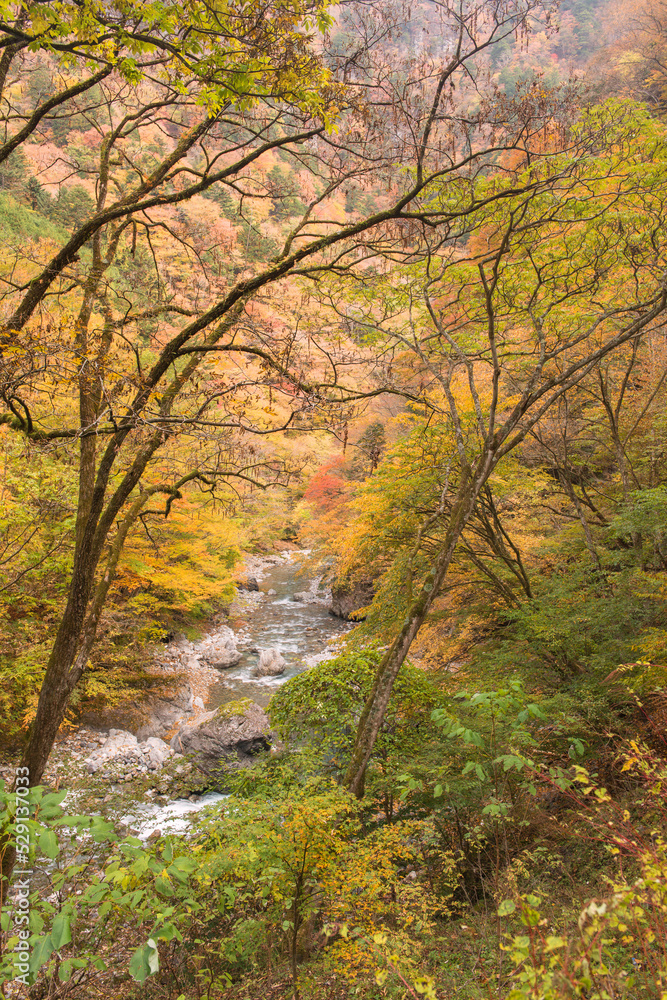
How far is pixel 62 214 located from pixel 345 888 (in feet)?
77.8

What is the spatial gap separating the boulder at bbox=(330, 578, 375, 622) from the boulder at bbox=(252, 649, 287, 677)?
4224 millimetres

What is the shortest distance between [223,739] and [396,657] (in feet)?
22.8

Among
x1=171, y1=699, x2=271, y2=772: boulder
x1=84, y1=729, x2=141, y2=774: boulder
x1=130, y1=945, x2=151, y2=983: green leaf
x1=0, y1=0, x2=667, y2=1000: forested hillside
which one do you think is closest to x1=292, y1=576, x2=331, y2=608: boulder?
x1=171, y1=699, x2=271, y2=772: boulder

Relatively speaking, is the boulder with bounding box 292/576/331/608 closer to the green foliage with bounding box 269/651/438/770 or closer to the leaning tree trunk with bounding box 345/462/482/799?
the green foliage with bounding box 269/651/438/770

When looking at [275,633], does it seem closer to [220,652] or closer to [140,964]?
[220,652]

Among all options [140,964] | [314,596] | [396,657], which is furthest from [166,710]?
[140,964]

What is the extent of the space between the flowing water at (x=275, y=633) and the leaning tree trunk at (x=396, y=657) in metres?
6.49

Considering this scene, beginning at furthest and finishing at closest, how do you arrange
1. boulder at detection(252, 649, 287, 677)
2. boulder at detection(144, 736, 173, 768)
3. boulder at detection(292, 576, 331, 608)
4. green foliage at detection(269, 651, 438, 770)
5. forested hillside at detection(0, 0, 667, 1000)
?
boulder at detection(292, 576, 331, 608) → boulder at detection(252, 649, 287, 677) → boulder at detection(144, 736, 173, 768) → green foliage at detection(269, 651, 438, 770) → forested hillside at detection(0, 0, 667, 1000)

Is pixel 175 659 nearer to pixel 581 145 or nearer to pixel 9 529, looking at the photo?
pixel 9 529

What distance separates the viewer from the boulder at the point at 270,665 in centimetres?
1391

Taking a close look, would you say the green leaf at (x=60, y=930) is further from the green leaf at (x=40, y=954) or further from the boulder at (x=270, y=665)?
the boulder at (x=270, y=665)

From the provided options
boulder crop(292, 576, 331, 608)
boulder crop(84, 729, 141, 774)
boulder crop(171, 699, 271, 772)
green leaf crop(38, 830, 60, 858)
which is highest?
green leaf crop(38, 830, 60, 858)

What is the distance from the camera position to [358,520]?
8.65m

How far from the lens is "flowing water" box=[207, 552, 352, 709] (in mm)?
13162
